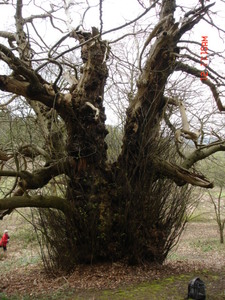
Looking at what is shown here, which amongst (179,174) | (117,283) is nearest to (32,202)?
(117,283)

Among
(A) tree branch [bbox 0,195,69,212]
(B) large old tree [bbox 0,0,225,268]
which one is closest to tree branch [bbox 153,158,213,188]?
(B) large old tree [bbox 0,0,225,268]

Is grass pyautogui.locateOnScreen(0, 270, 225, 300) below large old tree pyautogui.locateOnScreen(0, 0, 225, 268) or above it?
below

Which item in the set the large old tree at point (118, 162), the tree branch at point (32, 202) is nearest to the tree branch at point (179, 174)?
the large old tree at point (118, 162)

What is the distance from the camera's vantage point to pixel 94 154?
21.1 feet

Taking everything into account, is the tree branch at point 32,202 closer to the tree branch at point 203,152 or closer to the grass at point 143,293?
the grass at point 143,293

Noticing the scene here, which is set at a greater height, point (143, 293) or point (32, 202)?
point (32, 202)

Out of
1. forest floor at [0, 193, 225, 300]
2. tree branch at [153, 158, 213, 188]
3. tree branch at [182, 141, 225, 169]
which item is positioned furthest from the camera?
tree branch at [182, 141, 225, 169]

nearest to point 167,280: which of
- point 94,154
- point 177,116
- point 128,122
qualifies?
point 94,154

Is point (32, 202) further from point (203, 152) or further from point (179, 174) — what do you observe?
point (203, 152)

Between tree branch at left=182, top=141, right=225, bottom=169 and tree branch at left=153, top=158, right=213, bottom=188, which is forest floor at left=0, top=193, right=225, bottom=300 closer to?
tree branch at left=153, top=158, right=213, bottom=188

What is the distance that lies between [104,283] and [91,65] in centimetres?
423

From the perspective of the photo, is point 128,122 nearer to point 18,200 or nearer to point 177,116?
point 177,116

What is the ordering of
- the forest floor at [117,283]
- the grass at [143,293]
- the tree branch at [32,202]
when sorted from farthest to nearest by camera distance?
1. the tree branch at [32,202]
2. the forest floor at [117,283]
3. the grass at [143,293]

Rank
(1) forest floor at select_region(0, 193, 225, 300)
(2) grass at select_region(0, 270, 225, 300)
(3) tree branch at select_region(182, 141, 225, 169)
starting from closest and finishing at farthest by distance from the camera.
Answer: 1. (2) grass at select_region(0, 270, 225, 300)
2. (1) forest floor at select_region(0, 193, 225, 300)
3. (3) tree branch at select_region(182, 141, 225, 169)
